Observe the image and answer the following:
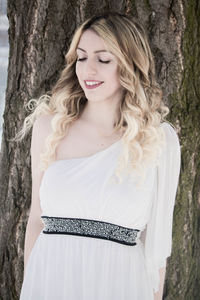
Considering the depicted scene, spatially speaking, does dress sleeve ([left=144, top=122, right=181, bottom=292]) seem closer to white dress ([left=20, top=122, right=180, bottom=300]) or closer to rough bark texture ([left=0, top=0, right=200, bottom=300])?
white dress ([left=20, top=122, right=180, bottom=300])

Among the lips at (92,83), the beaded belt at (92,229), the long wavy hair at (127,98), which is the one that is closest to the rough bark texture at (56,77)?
the long wavy hair at (127,98)

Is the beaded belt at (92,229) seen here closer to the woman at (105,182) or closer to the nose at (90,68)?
the woman at (105,182)

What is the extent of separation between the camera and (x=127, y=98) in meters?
2.60

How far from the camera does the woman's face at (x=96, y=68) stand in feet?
8.06

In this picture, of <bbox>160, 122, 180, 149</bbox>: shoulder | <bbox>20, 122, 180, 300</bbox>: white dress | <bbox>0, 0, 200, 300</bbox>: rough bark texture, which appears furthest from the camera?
<bbox>0, 0, 200, 300</bbox>: rough bark texture

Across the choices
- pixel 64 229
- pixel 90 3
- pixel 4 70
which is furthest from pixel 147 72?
pixel 4 70

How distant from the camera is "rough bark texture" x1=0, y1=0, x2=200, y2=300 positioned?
291 cm

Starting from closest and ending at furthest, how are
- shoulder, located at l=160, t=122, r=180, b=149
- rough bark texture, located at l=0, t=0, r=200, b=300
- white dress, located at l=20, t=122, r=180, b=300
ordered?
white dress, located at l=20, t=122, r=180, b=300 → shoulder, located at l=160, t=122, r=180, b=149 → rough bark texture, located at l=0, t=0, r=200, b=300

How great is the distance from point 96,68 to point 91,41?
0.45 feet

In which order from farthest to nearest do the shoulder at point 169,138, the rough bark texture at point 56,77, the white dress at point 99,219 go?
the rough bark texture at point 56,77, the shoulder at point 169,138, the white dress at point 99,219

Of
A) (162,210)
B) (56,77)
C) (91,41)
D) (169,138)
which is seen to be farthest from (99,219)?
(56,77)

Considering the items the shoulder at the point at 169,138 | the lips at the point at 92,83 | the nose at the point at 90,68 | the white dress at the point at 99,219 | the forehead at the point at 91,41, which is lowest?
the white dress at the point at 99,219

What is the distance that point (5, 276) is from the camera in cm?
317

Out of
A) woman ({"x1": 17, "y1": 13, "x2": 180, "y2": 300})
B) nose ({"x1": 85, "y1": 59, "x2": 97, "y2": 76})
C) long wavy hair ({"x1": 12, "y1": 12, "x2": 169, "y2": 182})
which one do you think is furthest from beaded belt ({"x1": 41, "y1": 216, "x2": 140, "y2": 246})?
nose ({"x1": 85, "y1": 59, "x2": 97, "y2": 76})
